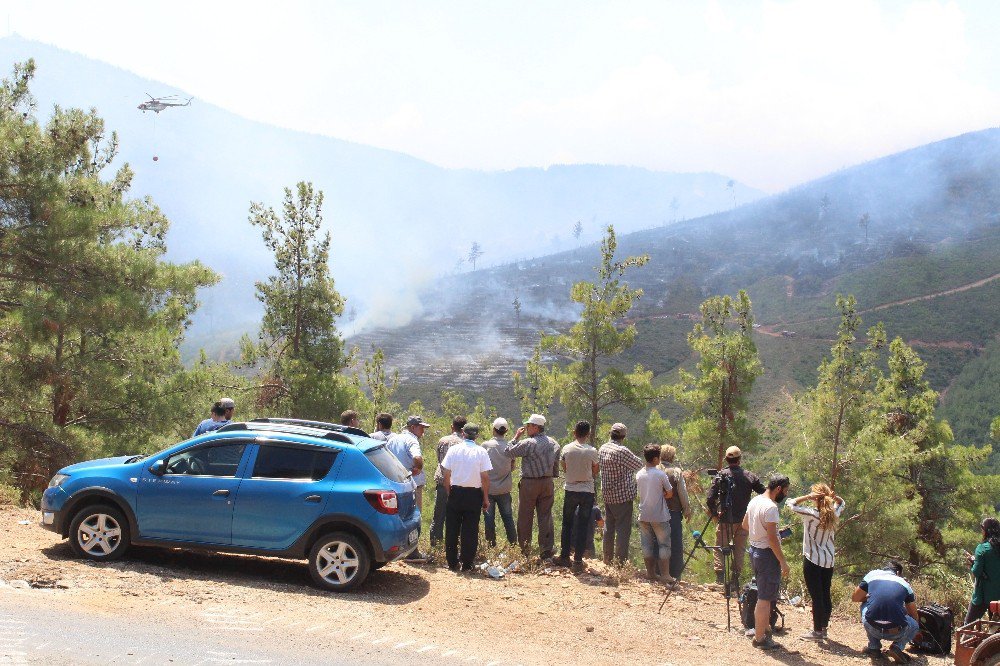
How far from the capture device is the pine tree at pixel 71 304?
44.2 feet

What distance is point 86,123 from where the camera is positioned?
47.0 feet

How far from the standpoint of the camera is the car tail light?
817cm

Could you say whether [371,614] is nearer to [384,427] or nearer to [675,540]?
[384,427]

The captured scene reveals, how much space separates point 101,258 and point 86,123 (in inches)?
102

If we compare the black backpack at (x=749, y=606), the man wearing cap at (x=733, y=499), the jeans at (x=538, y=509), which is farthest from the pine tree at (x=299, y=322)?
the black backpack at (x=749, y=606)

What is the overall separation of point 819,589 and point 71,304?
12.3 m

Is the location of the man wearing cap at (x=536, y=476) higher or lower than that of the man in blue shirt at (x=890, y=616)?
higher

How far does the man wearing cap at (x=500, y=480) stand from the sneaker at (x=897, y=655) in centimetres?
472

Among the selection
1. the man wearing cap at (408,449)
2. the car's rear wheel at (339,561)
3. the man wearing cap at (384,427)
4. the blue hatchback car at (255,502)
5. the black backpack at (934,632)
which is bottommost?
the black backpack at (934,632)

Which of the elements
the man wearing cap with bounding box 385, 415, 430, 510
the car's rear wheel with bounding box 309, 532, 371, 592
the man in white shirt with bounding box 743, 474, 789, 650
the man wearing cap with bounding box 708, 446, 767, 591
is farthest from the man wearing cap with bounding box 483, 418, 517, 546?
the man in white shirt with bounding box 743, 474, 789, 650

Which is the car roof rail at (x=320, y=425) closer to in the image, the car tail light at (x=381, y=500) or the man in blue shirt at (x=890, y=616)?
the car tail light at (x=381, y=500)

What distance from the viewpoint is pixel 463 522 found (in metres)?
9.63

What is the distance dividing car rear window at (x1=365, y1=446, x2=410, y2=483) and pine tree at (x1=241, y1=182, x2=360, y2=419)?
13.3 metres

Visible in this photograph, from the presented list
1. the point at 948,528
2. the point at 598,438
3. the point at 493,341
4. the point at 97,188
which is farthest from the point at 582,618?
the point at 493,341
